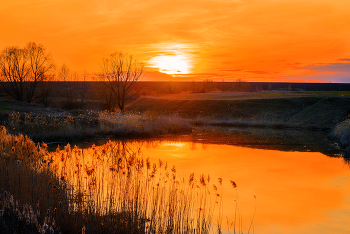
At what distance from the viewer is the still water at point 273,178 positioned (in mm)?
7855

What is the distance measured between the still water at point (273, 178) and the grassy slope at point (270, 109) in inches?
577

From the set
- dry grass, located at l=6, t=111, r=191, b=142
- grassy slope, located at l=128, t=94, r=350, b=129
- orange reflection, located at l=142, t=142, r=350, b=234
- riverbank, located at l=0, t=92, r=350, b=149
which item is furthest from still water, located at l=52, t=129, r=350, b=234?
grassy slope, located at l=128, t=94, r=350, b=129

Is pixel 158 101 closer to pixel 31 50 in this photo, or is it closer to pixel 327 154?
pixel 31 50

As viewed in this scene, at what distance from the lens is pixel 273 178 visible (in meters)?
12.4

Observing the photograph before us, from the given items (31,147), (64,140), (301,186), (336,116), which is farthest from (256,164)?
(336,116)

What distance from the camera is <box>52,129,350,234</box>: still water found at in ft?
25.8

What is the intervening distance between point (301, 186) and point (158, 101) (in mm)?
50679

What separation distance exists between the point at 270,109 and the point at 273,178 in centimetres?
3503

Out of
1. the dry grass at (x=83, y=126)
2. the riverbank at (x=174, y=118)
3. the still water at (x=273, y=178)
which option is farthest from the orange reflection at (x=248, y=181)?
the riverbank at (x=174, y=118)

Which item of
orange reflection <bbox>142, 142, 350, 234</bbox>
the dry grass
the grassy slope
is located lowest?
orange reflection <bbox>142, 142, 350, 234</bbox>

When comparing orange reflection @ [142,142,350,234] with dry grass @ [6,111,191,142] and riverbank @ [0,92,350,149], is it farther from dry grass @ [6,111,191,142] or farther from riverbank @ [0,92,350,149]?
riverbank @ [0,92,350,149]

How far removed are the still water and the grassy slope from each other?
14.6 m

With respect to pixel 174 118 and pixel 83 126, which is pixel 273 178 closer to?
pixel 83 126

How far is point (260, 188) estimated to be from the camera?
1077cm
